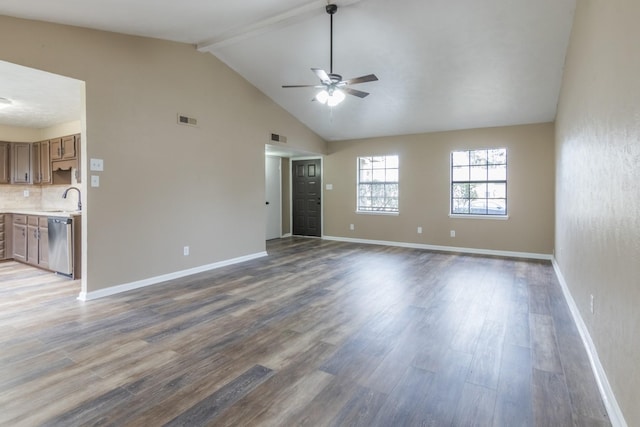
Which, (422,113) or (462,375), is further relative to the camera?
(422,113)

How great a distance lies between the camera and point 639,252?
1425 mm

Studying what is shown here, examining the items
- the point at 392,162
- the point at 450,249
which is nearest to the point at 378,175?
the point at 392,162

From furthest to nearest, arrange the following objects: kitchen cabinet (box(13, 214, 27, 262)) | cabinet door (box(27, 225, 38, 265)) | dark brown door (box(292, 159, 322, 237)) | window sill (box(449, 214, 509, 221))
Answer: dark brown door (box(292, 159, 322, 237)) → window sill (box(449, 214, 509, 221)) → kitchen cabinet (box(13, 214, 27, 262)) → cabinet door (box(27, 225, 38, 265))

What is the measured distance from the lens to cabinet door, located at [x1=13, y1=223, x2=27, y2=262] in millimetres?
5258

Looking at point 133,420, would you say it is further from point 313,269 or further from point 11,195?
point 11,195

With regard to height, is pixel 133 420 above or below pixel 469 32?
below

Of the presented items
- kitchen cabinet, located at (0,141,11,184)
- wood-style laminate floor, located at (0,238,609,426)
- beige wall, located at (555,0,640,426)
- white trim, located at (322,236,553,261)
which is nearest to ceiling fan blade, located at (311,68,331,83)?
beige wall, located at (555,0,640,426)

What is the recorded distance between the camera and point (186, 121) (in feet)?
15.3

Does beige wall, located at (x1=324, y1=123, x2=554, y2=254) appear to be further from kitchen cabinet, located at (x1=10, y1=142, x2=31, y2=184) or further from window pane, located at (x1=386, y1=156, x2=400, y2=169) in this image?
kitchen cabinet, located at (x1=10, y1=142, x2=31, y2=184)

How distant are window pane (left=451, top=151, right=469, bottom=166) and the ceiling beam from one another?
13.3 ft

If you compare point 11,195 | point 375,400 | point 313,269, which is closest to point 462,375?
point 375,400

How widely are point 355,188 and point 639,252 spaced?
257 inches

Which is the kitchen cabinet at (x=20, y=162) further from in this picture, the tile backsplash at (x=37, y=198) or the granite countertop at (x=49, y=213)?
the granite countertop at (x=49, y=213)

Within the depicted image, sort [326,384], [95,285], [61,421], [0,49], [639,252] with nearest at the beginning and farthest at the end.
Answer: [639,252] < [61,421] < [326,384] < [0,49] < [95,285]
